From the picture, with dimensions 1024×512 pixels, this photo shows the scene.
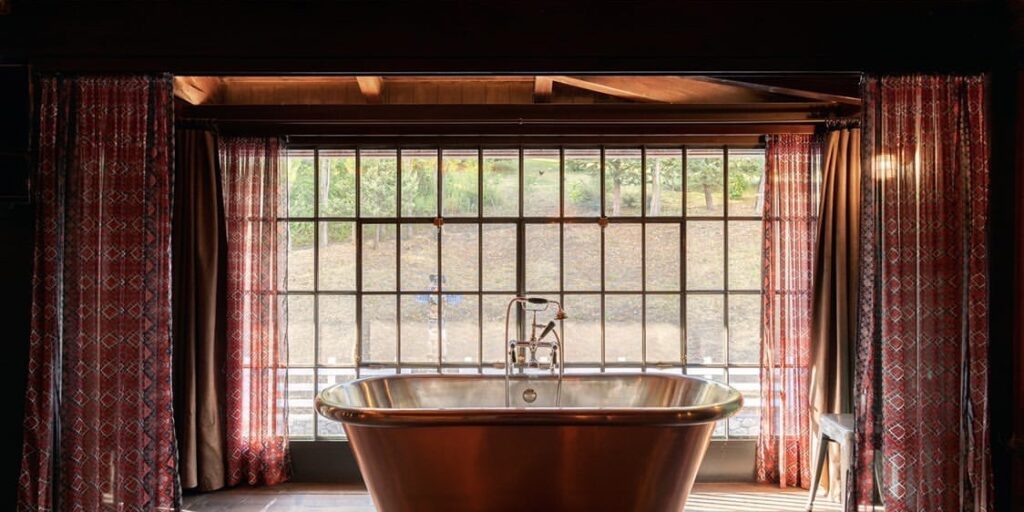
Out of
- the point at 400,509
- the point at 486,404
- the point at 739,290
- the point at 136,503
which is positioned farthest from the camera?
the point at 739,290

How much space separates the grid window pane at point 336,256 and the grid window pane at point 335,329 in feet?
0.27

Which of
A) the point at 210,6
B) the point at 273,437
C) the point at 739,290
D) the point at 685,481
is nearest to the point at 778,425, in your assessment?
the point at 739,290

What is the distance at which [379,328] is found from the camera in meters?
3.83

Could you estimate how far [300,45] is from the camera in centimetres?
252

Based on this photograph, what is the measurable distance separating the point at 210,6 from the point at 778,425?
340 centimetres

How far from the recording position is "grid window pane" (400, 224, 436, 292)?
12.5 ft

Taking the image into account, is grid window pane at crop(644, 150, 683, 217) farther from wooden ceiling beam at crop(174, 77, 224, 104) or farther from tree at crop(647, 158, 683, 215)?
wooden ceiling beam at crop(174, 77, 224, 104)

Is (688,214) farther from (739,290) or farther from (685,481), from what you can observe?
(685,481)

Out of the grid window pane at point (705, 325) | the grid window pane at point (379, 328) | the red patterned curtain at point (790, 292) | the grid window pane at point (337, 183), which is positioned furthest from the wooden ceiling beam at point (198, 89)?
the red patterned curtain at point (790, 292)

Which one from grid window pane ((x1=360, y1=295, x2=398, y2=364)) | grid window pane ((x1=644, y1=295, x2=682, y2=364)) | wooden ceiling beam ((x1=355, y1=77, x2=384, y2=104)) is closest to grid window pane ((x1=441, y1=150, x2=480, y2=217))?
wooden ceiling beam ((x1=355, y1=77, x2=384, y2=104))

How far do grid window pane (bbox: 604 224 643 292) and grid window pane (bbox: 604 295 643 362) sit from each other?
7 cm

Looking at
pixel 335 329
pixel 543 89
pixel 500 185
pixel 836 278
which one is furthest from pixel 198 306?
pixel 836 278

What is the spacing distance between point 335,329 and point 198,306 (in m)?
0.73

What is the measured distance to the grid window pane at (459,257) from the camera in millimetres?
3822
